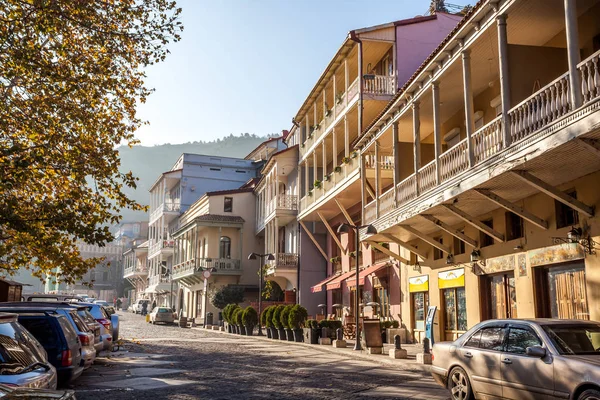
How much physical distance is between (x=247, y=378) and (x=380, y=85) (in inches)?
632

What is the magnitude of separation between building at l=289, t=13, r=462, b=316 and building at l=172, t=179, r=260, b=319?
14.4m

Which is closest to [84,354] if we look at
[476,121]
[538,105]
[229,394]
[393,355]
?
[229,394]

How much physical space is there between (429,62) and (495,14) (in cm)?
359

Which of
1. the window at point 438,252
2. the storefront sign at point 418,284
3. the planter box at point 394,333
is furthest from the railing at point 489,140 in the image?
the planter box at point 394,333

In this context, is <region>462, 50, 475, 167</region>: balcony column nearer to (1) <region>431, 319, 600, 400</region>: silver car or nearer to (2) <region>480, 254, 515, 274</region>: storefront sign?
(2) <region>480, 254, 515, 274</region>: storefront sign

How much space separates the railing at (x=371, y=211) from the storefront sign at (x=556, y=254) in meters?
7.82

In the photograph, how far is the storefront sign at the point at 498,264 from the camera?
1572cm

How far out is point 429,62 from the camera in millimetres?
16328

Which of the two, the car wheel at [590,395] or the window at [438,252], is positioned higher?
the window at [438,252]

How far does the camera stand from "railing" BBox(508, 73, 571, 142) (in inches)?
431

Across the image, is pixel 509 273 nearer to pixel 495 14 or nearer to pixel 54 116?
pixel 495 14

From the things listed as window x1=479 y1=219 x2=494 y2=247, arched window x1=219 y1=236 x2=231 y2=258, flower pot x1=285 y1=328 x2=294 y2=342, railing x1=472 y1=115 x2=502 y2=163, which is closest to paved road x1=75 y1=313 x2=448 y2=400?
window x1=479 y1=219 x2=494 y2=247

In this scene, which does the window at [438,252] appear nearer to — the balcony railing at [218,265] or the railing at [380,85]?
the railing at [380,85]

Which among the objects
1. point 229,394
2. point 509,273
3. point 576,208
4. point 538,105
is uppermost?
point 538,105
